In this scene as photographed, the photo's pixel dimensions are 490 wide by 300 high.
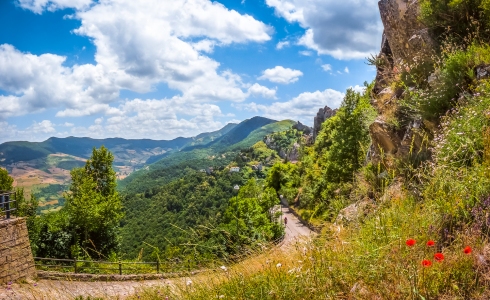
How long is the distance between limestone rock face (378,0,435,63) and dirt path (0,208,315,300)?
23.0 ft

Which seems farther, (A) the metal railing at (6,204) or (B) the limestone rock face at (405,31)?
(A) the metal railing at (6,204)

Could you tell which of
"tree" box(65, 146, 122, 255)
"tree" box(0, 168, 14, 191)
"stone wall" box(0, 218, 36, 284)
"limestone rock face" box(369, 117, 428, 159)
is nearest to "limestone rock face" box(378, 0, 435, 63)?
"limestone rock face" box(369, 117, 428, 159)

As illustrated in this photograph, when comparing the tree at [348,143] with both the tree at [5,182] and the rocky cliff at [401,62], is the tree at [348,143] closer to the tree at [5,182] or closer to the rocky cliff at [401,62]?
the rocky cliff at [401,62]

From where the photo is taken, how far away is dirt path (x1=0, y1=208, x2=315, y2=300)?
4.34m

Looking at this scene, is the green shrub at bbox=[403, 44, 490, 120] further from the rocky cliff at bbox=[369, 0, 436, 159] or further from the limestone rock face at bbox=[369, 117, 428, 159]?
the limestone rock face at bbox=[369, 117, 428, 159]

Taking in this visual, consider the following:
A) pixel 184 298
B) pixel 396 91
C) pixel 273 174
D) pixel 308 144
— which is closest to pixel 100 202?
pixel 396 91

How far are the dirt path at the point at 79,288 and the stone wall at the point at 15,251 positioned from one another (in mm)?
1135

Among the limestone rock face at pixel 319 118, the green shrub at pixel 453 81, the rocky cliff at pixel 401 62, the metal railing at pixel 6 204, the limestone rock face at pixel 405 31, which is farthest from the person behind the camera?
the limestone rock face at pixel 319 118

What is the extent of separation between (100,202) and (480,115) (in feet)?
98.8

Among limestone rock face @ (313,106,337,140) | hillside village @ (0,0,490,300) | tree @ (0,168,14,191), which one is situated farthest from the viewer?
limestone rock face @ (313,106,337,140)

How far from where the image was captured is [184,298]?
144 inches

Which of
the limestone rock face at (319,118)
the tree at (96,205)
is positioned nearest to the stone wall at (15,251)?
the tree at (96,205)

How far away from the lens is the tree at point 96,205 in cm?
2683

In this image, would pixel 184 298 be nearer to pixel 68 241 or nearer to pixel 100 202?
pixel 68 241
